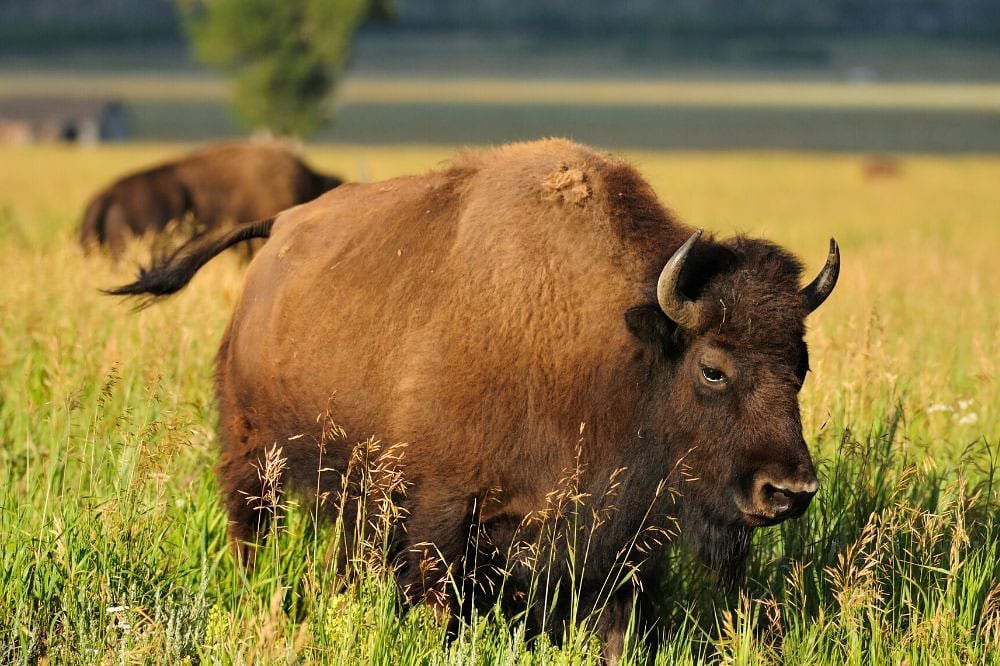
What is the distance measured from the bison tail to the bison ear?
96.8 inches

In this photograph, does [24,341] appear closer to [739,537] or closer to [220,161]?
[739,537]

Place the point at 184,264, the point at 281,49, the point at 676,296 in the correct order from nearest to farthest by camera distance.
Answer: the point at 676,296, the point at 184,264, the point at 281,49

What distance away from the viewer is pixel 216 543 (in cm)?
565

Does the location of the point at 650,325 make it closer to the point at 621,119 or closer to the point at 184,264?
the point at 184,264

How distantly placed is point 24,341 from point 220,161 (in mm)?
6651

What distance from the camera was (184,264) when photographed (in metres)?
6.39

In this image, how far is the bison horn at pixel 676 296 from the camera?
175 inches

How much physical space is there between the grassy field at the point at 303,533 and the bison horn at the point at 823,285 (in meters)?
0.49

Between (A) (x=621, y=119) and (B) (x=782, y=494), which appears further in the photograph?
(A) (x=621, y=119)

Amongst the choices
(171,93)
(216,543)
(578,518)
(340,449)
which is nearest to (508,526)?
(578,518)

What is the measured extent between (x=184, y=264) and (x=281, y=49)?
260 ft

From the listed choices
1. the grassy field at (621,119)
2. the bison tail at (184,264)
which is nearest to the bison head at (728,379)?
the bison tail at (184,264)

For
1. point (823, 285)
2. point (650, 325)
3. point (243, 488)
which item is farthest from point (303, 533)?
point (823, 285)

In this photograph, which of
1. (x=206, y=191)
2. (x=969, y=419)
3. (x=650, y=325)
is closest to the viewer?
(x=650, y=325)
